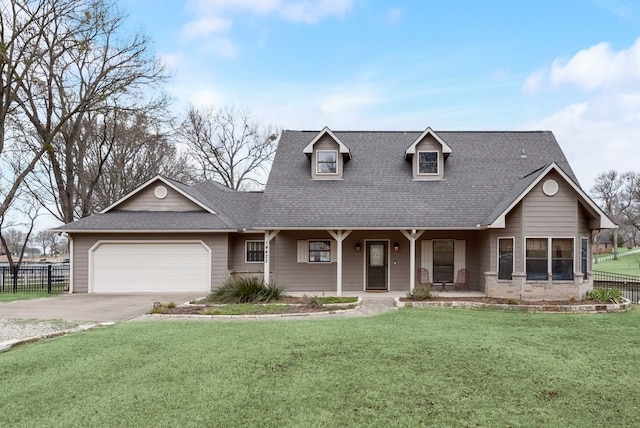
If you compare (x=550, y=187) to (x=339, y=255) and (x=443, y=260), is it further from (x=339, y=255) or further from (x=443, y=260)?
(x=339, y=255)

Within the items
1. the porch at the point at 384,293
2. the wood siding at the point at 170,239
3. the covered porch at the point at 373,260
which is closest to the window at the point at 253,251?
the wood siding at the point at 170,239

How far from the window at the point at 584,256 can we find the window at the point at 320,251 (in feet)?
28.3

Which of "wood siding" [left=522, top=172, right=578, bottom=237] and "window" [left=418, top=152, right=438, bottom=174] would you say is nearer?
"wood siding" [left=522, top=172, right=578, bottom=237]

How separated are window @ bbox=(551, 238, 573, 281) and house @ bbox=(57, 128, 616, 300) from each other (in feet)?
0.10

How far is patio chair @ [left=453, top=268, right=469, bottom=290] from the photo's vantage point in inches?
619

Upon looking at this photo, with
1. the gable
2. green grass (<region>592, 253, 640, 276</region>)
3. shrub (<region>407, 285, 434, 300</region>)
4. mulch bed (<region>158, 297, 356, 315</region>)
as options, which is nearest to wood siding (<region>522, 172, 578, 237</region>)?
the gable

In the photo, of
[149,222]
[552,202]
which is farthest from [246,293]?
[552,202]

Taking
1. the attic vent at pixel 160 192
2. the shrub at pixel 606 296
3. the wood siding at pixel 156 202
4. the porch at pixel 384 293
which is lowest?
the porch at pixel 384 293

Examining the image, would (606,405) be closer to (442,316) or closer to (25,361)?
(442,316)

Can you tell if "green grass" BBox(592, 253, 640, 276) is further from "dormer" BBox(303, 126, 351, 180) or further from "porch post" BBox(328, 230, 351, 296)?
"porch post" BBox(328, 230, 351, 296)

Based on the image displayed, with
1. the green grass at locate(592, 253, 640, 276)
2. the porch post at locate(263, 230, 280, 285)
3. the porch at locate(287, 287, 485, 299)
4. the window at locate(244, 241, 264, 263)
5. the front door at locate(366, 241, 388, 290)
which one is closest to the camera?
the porch at locate(287, 287, 485, 299)

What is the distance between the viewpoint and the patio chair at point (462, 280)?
15.7 m

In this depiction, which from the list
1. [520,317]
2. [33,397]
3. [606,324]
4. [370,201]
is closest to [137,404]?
[33,397]

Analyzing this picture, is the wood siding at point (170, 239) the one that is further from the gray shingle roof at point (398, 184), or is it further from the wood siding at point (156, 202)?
the gray shingle roof at point (398, 184)
